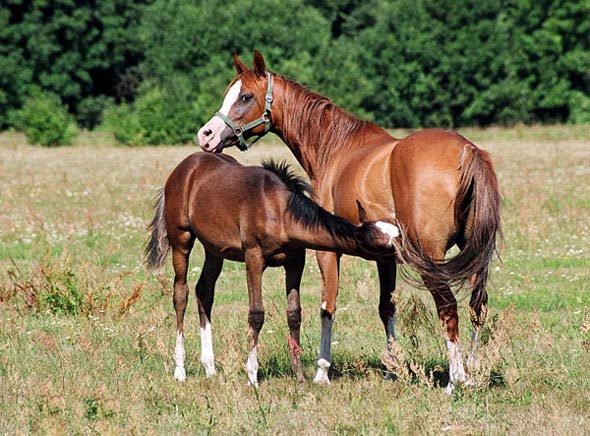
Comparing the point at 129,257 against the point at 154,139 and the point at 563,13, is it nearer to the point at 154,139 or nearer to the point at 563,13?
the point at 154,139

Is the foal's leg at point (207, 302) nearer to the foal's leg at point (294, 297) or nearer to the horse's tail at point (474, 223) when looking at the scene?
the foal's leg at point (294, 297)

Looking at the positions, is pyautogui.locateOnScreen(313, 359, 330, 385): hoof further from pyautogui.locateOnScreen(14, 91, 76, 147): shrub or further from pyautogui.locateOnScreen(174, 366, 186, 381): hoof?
pyautogui.locateOnScreen(14, 91, 76, 147): shrub

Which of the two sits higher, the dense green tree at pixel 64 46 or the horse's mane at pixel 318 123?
the horse's mane at pixel 318 123

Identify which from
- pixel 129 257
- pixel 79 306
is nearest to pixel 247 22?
pixel 129 257

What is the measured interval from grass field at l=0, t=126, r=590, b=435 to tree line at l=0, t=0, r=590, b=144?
3532 centimetres

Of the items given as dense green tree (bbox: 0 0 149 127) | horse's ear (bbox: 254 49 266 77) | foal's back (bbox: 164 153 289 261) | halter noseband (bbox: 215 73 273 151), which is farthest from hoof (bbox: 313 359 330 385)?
dense green tree (bbox: 0 0 149 127)

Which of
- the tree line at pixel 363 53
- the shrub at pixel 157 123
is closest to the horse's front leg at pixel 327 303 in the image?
the shrub at pixel 157 123

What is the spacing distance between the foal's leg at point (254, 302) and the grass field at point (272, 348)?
16 cm

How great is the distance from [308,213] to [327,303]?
127 cm

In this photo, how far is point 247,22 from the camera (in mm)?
49781

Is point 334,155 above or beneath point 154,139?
above

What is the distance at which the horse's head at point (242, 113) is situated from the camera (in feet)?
25.6

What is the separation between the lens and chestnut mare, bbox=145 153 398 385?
20.9 ft

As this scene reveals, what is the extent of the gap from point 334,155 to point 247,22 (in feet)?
141
